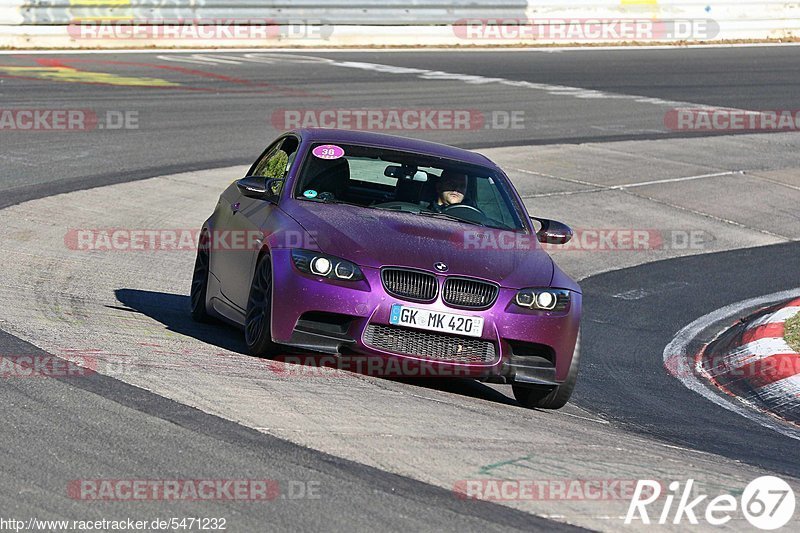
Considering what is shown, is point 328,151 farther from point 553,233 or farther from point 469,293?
point 469,293

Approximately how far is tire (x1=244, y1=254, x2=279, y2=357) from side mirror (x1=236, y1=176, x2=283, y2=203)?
0.65 meters

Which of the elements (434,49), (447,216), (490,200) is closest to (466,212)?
(447,216)

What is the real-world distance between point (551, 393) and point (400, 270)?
4.04 feet

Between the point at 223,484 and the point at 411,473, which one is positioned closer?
the point at 223,484

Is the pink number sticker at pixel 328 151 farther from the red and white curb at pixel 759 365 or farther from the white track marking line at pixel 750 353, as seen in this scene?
the white track marking line at pixel 750 353

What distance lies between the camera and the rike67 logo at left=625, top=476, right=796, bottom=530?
18.1 feet

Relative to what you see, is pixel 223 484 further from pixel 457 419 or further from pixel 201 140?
pixel 201 140

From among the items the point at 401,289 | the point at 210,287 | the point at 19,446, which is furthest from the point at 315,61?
the point at 19,446

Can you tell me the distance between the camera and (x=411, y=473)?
5.71m

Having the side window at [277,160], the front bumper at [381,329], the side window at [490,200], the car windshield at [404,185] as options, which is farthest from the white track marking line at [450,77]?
the front bumper at [381,329]

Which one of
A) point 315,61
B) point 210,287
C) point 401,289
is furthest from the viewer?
point 315,61

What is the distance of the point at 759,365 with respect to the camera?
32.0ft

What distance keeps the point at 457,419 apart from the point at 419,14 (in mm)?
23620

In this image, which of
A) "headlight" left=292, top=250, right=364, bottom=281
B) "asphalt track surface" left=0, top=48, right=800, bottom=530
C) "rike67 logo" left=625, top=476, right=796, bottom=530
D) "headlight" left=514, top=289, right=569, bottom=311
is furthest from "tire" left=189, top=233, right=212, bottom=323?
"rike67 logo" left=625, top=476, right=796, bottom=530
